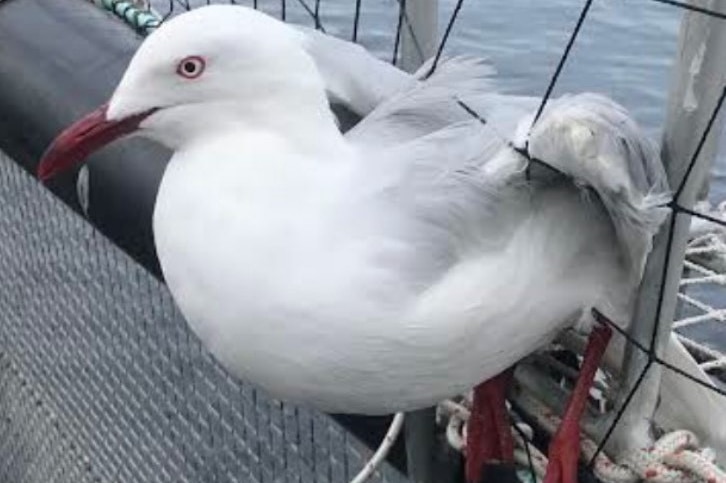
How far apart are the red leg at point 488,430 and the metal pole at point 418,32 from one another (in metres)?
Answer: 0.27

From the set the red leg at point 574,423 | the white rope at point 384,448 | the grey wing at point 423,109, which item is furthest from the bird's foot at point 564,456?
the grey wing at point 423,109

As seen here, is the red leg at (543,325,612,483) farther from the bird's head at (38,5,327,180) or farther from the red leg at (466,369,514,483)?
the bird's head at (38,5,327,180)

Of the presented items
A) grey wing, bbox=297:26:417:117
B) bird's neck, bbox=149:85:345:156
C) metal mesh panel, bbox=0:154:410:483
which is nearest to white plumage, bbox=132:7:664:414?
bird's neck, bbox=149:85:345:156

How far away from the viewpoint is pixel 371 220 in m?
1.07

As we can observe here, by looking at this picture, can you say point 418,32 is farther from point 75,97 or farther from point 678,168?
point 75,97

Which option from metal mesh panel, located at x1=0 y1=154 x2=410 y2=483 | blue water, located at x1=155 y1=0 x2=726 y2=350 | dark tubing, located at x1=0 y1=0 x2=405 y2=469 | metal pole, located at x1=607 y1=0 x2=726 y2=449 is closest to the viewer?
metal pole, located at x1=607 y1=0 x2=726 y2=449

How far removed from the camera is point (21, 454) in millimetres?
2291

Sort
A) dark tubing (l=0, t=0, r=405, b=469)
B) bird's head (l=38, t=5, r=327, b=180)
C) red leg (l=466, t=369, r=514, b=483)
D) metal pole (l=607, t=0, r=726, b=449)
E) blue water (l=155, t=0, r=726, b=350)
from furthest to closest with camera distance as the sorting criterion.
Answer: blue water (l=155, t=0, r=726, b=350), dark tubing (l=0, t=0, r=405, b=469), red leg (l=466, t=369, r=514, b=483), bird's head (l=38, t=5, r=327, b=180), metal pole (l=607, t=0, r=726, b=449)

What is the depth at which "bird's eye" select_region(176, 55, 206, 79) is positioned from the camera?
113cm

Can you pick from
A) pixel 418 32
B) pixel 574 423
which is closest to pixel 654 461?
pixel 574 423

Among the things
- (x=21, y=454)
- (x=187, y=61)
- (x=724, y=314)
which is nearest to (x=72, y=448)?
(x=21, y=454)

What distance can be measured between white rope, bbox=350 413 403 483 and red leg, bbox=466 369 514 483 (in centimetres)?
6

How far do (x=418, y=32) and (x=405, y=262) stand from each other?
0.24 meters

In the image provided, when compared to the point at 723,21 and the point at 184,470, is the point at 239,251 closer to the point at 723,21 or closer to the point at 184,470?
the point at 723,21
